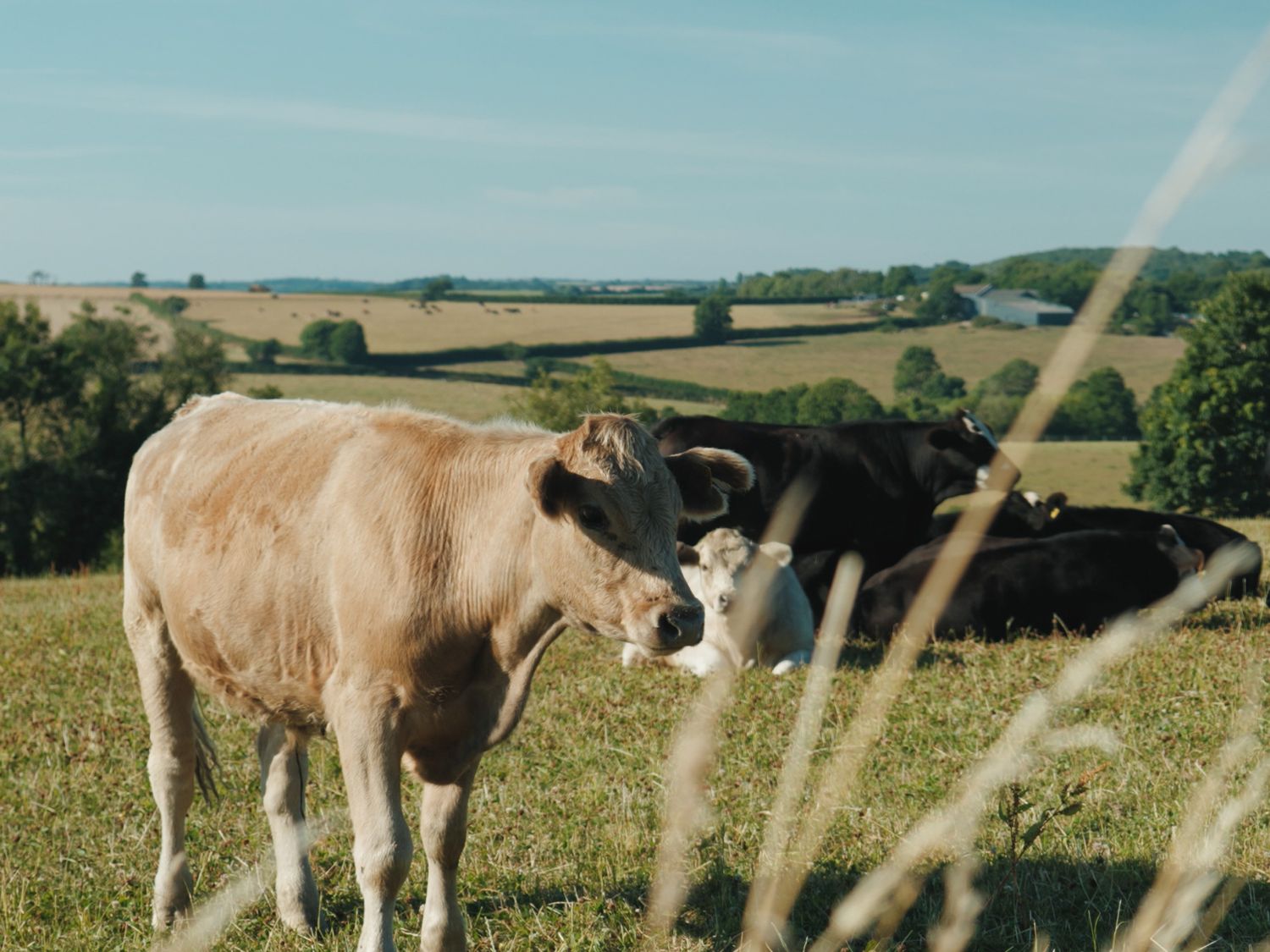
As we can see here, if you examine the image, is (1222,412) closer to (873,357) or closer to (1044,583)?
(873,357)

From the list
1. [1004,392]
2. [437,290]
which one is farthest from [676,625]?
[437,290]

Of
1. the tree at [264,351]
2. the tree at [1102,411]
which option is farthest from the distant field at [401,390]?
the tree at [1102,411]

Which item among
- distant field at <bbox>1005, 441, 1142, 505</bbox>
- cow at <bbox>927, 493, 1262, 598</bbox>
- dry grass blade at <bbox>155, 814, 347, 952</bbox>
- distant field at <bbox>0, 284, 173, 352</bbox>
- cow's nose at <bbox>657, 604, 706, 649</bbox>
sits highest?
cow's nose at <bbox>657, 604, 706, 649</bbox>

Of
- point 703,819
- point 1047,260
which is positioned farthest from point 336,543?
point 1047,260

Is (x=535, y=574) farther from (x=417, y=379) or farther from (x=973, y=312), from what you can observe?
(x=973, y=312)

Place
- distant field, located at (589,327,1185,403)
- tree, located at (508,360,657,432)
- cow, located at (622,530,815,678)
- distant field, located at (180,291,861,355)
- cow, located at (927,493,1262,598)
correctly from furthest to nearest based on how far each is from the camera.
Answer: distant field, located at (180,291,861,355) → distant field, located at (589,327,1185,403) → tree, located at (508,360,657,432) → cow, located at (927,493,1262,598) → cow, located at (622,530,815,678)

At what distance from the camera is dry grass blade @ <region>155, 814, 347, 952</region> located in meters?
5.07

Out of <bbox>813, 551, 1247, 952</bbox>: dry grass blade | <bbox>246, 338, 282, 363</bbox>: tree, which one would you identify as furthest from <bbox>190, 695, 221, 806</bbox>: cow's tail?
<bbox>246, 338, 282, 363</bbox>: tree

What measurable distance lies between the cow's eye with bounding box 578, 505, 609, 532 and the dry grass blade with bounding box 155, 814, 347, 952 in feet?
7.68

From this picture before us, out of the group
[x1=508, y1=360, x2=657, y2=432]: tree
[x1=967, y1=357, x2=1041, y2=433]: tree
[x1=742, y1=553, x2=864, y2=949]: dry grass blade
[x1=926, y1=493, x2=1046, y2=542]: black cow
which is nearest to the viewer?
[x1=742, y1=553, x2=864, y2=949]: dry grass blade

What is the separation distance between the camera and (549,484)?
159 inches

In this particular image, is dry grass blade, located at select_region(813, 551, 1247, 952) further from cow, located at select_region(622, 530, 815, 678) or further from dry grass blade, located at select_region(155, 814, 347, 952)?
dry grass blade, located at select_region(155, 814, 347, 952)

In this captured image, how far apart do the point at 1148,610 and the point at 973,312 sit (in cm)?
8891

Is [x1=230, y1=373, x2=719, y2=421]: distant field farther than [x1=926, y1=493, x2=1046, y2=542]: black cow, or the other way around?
[x1=230, y1=373, x2=719, y2=421]: distant field
